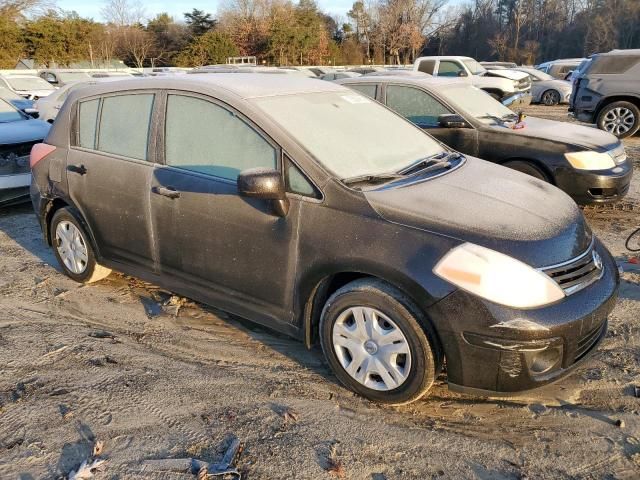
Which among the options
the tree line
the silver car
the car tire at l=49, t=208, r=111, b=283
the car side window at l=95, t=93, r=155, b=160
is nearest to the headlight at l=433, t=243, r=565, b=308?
the car side window at l=95, t=93, r=155, b=160

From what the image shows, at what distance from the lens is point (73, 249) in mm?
4695

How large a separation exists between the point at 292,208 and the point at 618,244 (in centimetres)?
384

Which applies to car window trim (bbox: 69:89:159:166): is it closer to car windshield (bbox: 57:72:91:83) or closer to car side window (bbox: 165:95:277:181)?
car side window (bbox: 165:95:277:181)

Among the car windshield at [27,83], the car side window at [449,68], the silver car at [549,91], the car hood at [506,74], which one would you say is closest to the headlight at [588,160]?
the car side window at [449,68]

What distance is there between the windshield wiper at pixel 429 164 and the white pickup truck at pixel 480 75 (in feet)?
45.1

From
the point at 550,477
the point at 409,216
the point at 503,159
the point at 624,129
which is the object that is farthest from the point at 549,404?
the point at 624,129

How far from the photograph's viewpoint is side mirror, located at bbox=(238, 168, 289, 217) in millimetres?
3008

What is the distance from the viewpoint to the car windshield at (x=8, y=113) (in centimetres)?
782

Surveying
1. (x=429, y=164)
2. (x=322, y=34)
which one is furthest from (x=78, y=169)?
(x=322, y=34)

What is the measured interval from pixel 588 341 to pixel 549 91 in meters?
20.1

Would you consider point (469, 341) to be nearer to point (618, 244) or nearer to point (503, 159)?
point (618, 244)

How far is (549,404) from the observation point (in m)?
3.06

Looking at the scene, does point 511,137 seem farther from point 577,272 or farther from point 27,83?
point 27,83

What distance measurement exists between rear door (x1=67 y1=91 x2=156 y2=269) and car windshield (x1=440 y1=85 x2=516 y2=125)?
3.98m
